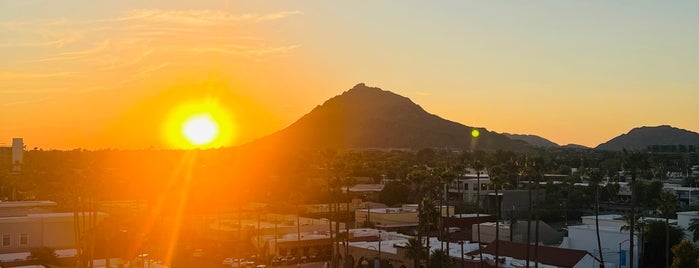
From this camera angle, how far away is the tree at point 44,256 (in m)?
44.8

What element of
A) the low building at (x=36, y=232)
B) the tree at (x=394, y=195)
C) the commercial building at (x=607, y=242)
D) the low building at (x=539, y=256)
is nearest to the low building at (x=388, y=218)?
the tree at (x=394, y=195)

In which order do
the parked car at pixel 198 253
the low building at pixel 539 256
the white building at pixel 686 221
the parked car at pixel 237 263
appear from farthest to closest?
1. the parked car at pixel 198 253
2. the white building at pixel 686 221
3. the parked car at pixel 237 263
4. the low building at pixel 539 256

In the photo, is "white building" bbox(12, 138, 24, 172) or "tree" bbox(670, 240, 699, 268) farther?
"white building" bbox(12, 138, 24, 172)

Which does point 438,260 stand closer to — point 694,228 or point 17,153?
point 694,228

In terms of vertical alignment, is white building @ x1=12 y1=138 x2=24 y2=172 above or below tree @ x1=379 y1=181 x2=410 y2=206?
above

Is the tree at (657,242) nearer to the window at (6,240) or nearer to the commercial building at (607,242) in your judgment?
the commercial building at (607,242)

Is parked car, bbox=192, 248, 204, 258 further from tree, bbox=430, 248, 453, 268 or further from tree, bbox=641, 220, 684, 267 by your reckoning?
tree, bbox=641, 220, 684, 267

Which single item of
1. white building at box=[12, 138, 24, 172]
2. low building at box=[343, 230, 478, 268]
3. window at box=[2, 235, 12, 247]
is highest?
white building at box=[12, 138, 24, 172]

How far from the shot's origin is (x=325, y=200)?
292 feet

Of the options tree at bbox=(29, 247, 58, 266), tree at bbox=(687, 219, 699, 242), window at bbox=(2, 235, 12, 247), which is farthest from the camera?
tree at bbox=(687, 219, 699, 242)

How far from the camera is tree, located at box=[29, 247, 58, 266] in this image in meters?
44.8

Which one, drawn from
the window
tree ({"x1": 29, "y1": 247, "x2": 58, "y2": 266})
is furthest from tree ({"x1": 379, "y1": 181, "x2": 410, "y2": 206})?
tree ({"x1": 29, "y1": 247, "x2": 58, "y2": 266})

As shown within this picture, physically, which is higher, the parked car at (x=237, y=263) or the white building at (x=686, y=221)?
the white building at (x=686, y=221)

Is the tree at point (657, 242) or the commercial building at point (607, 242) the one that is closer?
the commercial building at point (607, 242)
